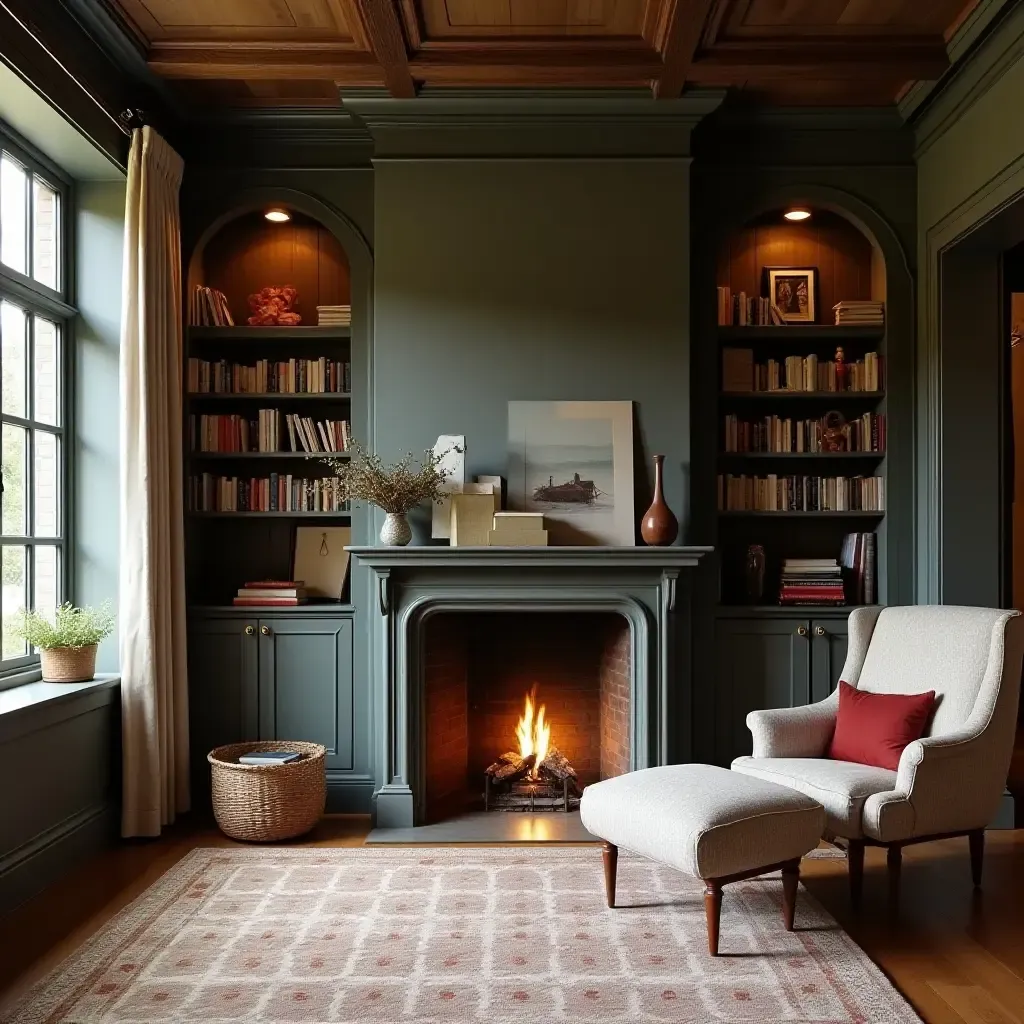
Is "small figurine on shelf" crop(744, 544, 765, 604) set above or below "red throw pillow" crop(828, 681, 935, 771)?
above

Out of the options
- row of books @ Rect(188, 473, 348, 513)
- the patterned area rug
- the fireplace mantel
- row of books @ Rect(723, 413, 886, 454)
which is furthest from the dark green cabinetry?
row of books @ Rect(723, 413, 886, 454)

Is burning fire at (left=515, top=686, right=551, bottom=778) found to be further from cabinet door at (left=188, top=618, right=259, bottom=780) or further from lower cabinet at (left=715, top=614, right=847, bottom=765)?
cabinet door at (left=188, top=618, right=259, bottom=780)

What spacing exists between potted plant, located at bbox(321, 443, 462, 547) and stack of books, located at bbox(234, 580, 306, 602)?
0.56 m

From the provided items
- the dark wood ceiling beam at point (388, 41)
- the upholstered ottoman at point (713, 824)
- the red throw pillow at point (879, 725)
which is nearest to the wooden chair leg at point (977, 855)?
the red throw pillow at point (879, 725)

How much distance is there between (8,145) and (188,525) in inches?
70.7

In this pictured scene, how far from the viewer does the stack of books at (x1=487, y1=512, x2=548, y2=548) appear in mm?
4500

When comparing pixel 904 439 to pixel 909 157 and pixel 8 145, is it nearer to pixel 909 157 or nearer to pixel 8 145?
pixel 909 157

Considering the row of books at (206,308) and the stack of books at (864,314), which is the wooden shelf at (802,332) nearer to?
the stack of books at (864,314)

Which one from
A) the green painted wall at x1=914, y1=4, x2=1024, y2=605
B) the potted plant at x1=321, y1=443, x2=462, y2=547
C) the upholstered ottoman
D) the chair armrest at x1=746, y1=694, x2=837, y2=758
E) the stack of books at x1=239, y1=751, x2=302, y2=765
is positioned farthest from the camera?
the green painted wall at x1=914, y1=4, x2=1024, y2=605

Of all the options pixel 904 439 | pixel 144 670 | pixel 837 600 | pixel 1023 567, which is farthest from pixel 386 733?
pixel 1023 567

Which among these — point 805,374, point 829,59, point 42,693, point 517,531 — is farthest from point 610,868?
point 829,59

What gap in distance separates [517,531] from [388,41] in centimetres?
202

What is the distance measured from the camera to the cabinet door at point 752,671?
4852mm

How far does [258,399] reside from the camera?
5.11 m
